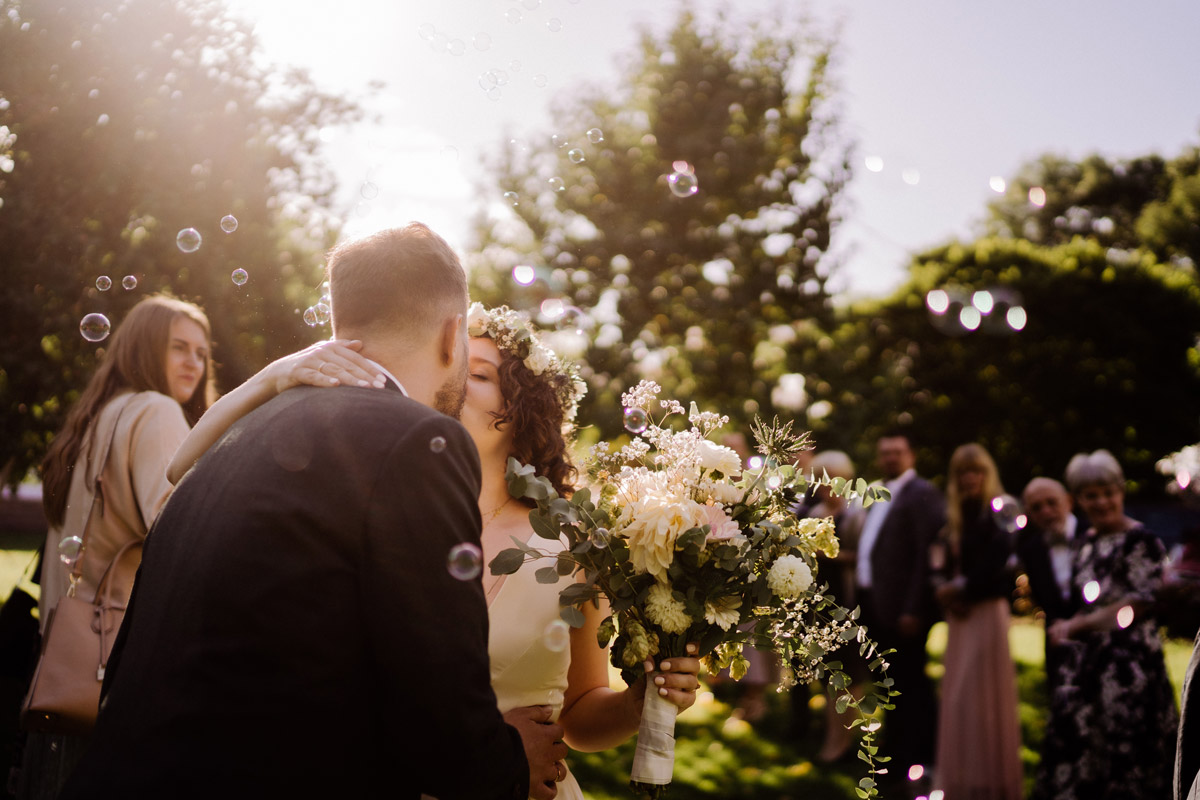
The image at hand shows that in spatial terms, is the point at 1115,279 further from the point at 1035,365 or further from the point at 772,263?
the point at 772,263

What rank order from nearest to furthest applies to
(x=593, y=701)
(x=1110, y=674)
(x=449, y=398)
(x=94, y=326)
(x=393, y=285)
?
(x=393, y=285), (x=449, y=398), (x=593, y=701), (x=94, y=326), (x=1110, y=674)

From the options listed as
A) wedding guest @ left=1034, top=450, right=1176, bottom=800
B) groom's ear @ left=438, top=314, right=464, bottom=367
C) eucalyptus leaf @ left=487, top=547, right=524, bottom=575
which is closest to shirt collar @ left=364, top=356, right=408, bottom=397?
groom's ear @ left=438, top=314, right=464, bottom=367

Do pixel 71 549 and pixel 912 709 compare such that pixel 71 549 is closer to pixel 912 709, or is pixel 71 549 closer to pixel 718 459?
pixel 718 459

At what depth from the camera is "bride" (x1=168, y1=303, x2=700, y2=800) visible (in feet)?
6.61

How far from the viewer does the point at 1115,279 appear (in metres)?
22.7

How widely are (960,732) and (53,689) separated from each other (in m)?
5.71

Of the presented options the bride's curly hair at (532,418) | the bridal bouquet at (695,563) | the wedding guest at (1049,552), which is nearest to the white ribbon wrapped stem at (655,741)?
the bridal bouquet at (695,563)

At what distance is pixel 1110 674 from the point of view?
545cm

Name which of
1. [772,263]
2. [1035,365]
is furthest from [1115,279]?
[772,263]

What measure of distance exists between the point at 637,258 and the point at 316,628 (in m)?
14.4

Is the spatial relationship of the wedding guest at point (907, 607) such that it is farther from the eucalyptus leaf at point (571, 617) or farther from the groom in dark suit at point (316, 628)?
the groom in dark suit at point (316, 628)

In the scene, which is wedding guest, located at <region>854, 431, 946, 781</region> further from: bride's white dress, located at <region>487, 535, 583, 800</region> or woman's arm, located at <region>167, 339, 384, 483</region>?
woman's arm, located at <region>167, 339, 384, 483</region>

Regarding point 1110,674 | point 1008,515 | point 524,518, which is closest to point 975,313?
point 1008,515

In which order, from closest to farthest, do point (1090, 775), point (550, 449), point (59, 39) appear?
point (550, 449), point (1090, 775), point (59, 39)
